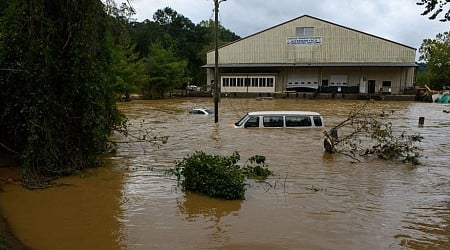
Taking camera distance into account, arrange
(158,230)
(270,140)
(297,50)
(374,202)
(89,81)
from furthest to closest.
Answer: (297,50) → (270,140) → (89,81) → (374,202) → (158,230)

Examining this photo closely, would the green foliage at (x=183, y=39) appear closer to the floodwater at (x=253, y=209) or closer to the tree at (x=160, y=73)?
the tree at (x=160, y=73)

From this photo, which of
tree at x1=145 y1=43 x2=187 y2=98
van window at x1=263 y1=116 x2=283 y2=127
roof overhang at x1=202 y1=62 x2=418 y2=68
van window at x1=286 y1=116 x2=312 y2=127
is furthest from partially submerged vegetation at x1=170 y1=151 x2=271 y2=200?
roof overhang at x1=202 y1=62 x2=418 y2=68

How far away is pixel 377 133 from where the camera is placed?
1462cm

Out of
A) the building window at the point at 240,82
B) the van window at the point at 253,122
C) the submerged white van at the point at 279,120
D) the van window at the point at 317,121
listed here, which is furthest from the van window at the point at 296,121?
the building window at the point at 240,82

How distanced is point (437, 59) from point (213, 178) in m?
62.9

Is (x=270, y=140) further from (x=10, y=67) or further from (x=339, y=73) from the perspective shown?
(x=339, y=73)

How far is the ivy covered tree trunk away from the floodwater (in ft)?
2.78

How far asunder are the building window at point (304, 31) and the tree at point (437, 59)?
800 inches

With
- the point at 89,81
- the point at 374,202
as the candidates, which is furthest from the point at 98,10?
the point at 374,202

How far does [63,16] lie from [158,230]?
23.0ft

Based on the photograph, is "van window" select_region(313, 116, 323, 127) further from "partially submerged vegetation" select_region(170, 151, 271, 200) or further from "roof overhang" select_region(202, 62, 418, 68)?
"roof overhang" select_region(202, 62, 418, 68)

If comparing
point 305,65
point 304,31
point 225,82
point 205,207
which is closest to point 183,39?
point 225,82

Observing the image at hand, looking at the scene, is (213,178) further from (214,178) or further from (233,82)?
(233,82)

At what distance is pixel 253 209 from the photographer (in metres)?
8.84
